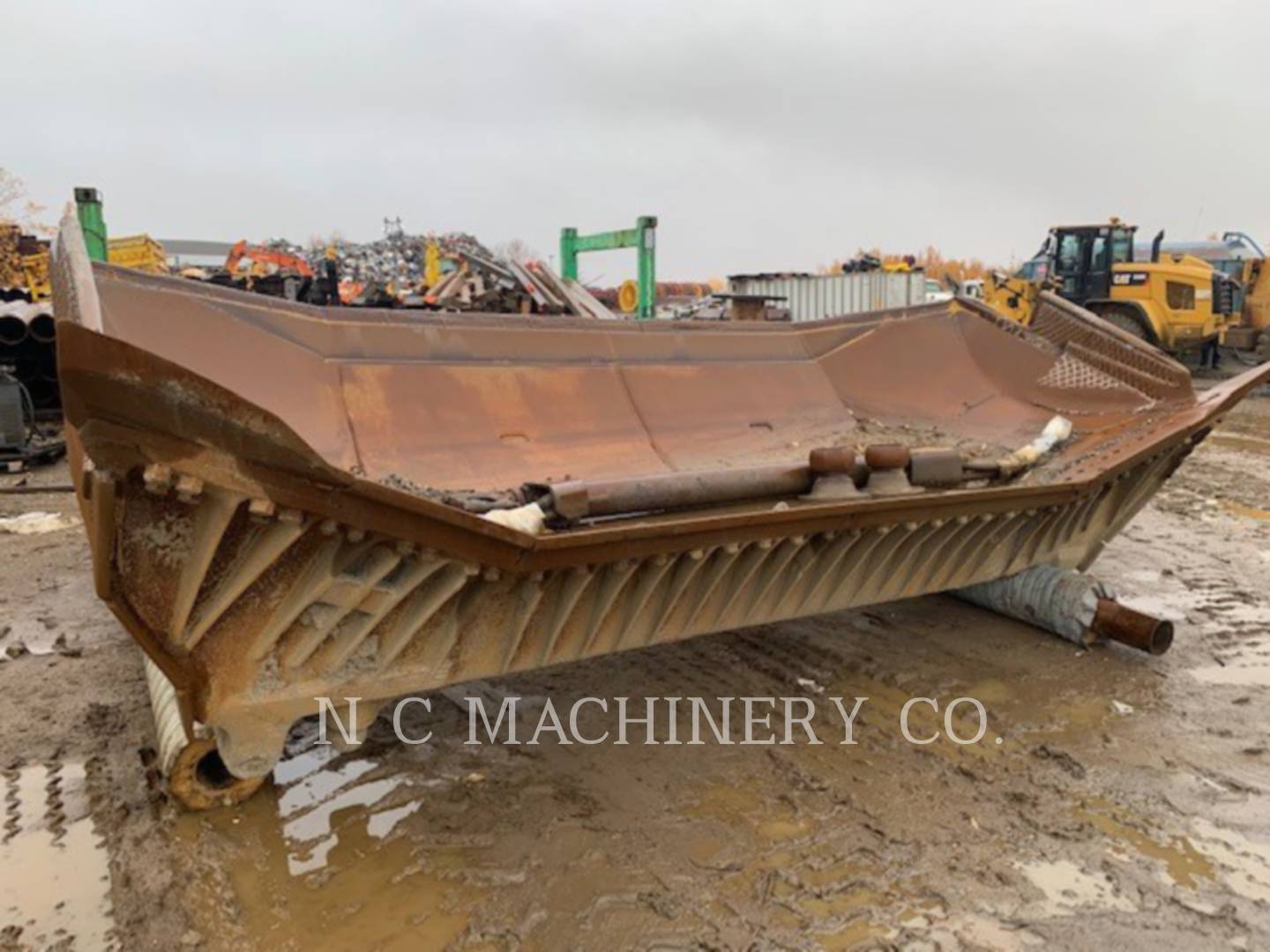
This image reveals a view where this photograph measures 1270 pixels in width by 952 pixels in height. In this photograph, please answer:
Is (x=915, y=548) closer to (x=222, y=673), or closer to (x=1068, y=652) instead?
(x=1068, y=652)

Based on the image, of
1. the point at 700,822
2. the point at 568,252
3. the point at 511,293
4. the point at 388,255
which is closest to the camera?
the point at 700,822

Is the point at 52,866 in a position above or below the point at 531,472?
below

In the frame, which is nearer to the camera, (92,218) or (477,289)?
(92,218)

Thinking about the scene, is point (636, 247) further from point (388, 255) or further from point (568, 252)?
point (388, 255)

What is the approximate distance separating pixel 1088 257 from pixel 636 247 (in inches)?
287

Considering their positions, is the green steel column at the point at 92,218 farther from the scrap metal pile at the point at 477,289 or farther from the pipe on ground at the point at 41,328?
the scrap metal pile at the point at 477,289

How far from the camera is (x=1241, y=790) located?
2520mm

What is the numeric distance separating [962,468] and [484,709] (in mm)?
1728

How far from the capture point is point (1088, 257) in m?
12.7

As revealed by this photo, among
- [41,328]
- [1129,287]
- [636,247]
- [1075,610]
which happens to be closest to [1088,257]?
[1129,287]

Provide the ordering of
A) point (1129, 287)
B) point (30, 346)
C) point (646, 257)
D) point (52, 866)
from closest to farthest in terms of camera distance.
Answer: point (52, 866), point (30, 346), point (646, 257), point (1129, 287)

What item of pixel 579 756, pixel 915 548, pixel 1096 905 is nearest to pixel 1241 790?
pixel 1096 905

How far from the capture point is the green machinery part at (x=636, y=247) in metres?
8.91

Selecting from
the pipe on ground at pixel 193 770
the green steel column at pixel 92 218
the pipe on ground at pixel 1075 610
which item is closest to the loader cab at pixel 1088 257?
the pipe on ground at pixel 1075 610
